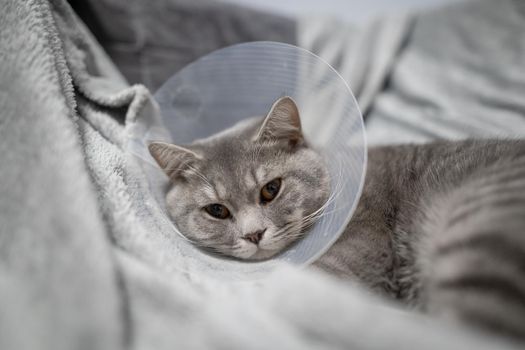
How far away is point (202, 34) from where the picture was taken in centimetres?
237

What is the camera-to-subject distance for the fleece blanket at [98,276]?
2.68 ft

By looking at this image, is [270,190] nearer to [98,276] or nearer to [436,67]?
[98,276]

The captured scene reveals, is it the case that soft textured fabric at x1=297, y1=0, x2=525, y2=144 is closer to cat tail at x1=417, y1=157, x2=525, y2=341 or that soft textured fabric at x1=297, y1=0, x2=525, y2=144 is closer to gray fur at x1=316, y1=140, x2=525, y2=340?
gray fur at x1=316, y1=140, x2=525, y2=340

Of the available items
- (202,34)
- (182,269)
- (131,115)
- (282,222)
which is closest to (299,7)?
(202,34)

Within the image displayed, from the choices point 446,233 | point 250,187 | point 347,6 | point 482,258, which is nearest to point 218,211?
point 250,187

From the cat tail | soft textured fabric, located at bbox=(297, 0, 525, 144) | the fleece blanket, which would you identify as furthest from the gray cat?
soft textured fabric, located at bbox=(297, 0, 525, 144)

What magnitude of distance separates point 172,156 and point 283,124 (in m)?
0.46

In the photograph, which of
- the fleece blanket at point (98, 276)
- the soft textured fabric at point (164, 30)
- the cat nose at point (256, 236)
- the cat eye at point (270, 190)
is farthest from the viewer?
the soft textured fabric at point (164, 30)

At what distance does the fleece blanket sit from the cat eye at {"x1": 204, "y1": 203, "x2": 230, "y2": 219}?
8.2 inches

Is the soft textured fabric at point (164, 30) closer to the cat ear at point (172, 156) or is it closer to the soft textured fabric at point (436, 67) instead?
the soft textured fabric at point (436, 67)

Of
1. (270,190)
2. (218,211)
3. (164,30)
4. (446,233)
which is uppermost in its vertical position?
(446,233)

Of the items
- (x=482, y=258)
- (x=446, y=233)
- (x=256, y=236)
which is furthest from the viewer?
(x=256, y=236)

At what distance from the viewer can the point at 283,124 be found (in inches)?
61.5

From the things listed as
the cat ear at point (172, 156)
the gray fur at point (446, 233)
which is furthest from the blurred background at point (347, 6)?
the cat ear at point (172, 156)
